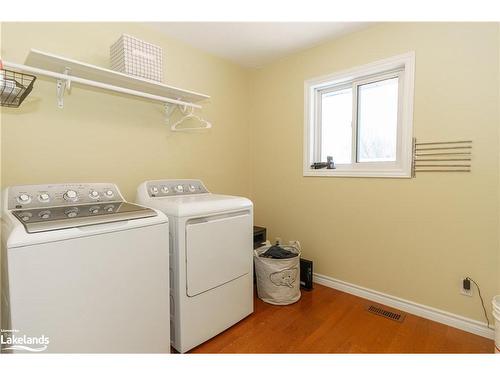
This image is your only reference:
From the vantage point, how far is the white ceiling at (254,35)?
206 centimetres

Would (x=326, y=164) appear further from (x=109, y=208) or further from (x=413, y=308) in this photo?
(x=109, y=208)

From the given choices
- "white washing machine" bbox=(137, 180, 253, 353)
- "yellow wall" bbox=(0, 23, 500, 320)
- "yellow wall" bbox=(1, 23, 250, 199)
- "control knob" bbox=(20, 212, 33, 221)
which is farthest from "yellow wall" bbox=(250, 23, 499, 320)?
"control knob" bbox=(20, 212, 33, 221)

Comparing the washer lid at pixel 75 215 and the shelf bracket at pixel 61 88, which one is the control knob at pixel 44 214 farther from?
the shelf bracket at pixel 61 88

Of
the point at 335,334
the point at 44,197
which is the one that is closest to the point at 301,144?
the point at 335,334

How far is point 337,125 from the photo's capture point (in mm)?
2529

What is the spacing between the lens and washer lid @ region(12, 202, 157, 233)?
1.12 meters

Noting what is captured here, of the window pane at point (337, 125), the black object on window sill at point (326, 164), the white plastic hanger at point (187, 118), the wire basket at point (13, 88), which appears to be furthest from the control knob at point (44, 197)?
the window pane at point (337, 125)

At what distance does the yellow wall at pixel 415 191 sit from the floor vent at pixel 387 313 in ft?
0.49

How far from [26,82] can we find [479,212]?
290 cm

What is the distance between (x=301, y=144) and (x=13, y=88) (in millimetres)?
2125

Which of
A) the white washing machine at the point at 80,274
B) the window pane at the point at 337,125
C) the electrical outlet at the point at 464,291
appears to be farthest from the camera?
the window pane at the point at 337,125

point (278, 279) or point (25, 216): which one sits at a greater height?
point (25, 216)
